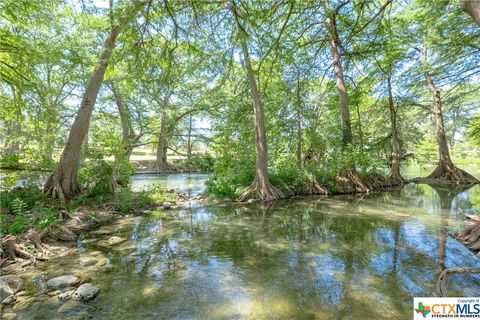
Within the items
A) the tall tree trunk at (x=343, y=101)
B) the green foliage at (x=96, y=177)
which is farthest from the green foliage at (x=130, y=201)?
the tall tree trunk at (x=343, y=101)

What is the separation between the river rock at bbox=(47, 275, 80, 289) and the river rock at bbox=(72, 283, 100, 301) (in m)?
0.31

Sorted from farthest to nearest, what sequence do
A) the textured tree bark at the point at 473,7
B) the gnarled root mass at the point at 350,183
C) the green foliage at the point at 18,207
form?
the gnarled root mass at the point at 350,183 → the green foliage at the point at 18,207 → the textured tree bark at the point at 473,7

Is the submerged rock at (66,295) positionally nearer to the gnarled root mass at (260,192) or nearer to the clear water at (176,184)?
the gnarled root mass at (260,192)

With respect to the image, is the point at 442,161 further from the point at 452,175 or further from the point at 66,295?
the point at 66,295

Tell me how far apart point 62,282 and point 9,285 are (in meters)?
0.67

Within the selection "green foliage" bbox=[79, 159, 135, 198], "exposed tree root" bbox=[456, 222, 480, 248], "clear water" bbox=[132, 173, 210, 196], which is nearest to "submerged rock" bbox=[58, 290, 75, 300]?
"green foliage" bbox=[79, 159, 135, 198]

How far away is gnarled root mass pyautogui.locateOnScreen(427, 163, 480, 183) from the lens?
1348 centimetres

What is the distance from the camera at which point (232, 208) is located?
9031mm

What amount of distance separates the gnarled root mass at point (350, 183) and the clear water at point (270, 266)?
384 cm

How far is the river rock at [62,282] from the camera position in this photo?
3.55 meters

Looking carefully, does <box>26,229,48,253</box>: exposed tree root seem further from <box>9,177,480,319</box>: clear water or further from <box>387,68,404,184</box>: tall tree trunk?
<box>387,68,404,184</box>: tall tree trunk

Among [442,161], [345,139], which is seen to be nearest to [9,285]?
[345,139]

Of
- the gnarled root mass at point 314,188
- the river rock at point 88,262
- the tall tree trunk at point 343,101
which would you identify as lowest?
the river rock at point 88,262

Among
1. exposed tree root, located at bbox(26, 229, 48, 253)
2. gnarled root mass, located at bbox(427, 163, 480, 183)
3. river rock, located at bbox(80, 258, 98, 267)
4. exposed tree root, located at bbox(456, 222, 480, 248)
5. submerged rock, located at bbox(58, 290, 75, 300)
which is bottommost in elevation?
submerged rock, located at bbox(58, 290, 75, 300)
